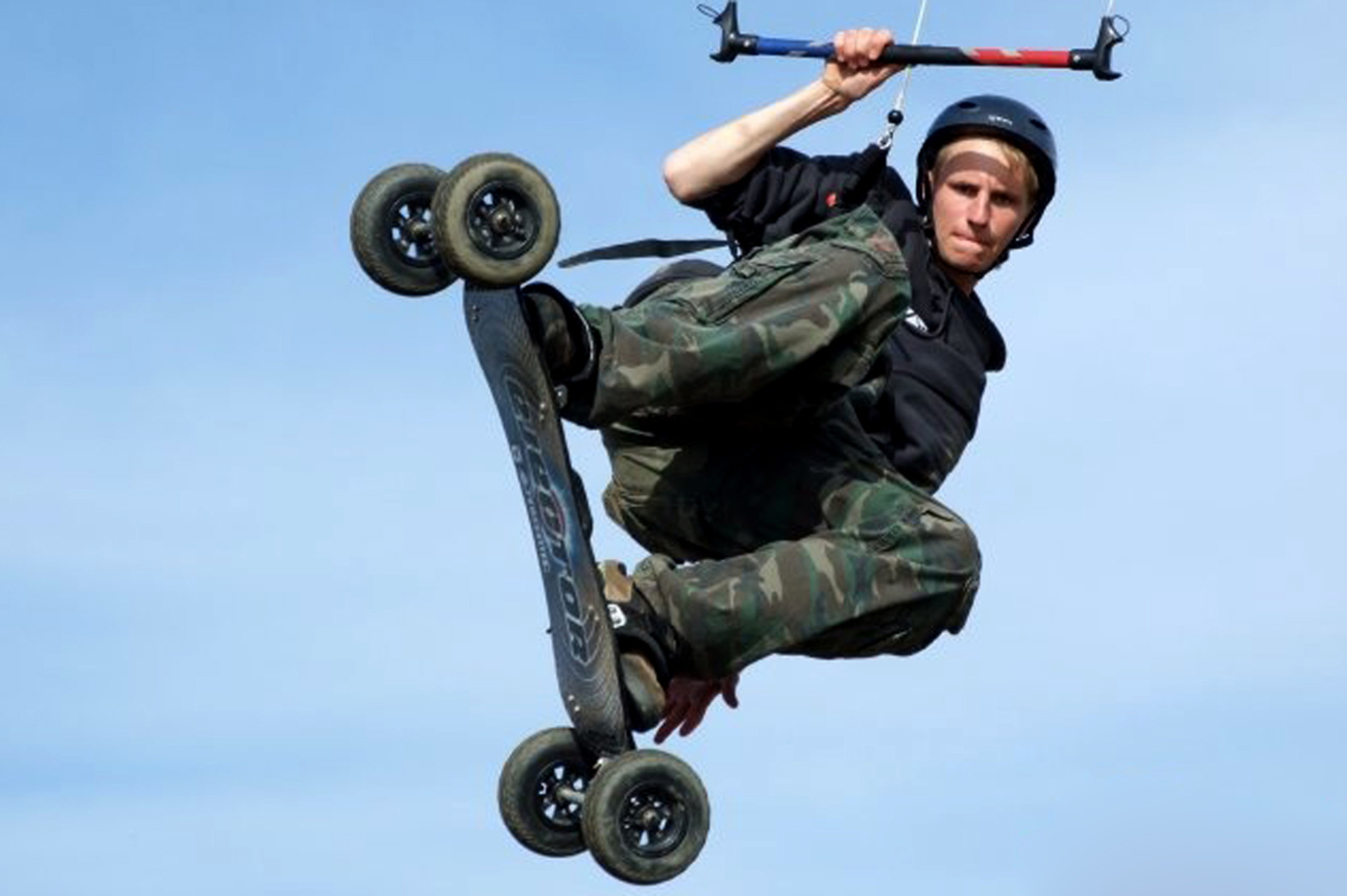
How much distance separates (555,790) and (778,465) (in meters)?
1.36

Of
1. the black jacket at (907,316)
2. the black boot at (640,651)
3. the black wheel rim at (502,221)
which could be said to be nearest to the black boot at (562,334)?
the black wheel rim at (502,221)

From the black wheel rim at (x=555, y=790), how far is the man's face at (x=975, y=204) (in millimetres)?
2338

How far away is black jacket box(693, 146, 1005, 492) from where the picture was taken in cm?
1210

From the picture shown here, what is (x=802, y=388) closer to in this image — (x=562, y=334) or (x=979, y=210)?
(x=562, y=334)

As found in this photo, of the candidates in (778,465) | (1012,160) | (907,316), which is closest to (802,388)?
(778,465)

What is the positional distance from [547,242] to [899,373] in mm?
1982

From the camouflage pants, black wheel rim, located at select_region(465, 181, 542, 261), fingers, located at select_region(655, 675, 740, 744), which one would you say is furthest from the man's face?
black wheel rim, located at select_region(465, 181, 542, 261)

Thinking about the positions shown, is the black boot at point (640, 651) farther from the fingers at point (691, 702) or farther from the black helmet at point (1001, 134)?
the black helmet at point (1001, 134)

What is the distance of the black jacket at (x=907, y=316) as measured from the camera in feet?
39.7

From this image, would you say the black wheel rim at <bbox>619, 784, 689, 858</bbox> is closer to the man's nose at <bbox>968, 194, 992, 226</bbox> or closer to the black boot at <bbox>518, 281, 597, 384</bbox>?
the black boot at <bbox>518, 281, 597, 384</bbox>

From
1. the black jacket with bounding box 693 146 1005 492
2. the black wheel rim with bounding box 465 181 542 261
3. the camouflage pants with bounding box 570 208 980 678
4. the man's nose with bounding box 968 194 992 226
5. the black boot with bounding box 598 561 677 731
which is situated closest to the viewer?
the black wheel rim with bounding box 465 181 542 261

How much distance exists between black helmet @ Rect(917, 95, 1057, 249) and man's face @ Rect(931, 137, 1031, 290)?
0.05 meters

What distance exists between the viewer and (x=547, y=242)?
10.8 m

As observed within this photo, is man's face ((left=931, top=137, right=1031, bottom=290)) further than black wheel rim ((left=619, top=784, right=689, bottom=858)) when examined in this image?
Yes
